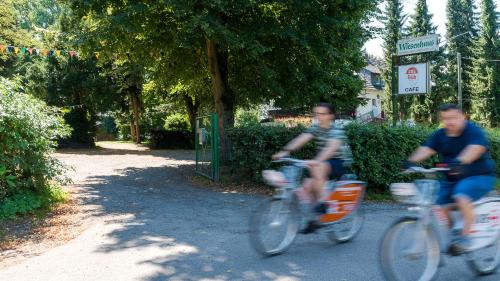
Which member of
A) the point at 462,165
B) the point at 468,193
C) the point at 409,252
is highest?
the point at 462,165

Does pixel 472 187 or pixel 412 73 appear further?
pixel 412 73

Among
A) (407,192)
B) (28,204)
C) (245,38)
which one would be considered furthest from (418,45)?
(28,204)

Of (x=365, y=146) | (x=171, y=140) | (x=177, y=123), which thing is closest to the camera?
(x=365, y=146)

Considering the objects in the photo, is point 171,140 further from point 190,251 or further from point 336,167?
point 336,167

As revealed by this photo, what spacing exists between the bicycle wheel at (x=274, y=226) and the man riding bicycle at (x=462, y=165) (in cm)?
164

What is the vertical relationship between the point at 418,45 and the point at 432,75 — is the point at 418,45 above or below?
below

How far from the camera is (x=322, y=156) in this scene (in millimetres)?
6141

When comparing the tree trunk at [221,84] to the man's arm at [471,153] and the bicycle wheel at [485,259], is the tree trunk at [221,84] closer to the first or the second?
the bicycle wheel at [485,259]

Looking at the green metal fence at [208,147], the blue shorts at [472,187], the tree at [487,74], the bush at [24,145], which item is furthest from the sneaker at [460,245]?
the tree at [487,74]

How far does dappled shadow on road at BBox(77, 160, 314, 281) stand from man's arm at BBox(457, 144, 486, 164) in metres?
2.13

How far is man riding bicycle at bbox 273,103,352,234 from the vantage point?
6133mm

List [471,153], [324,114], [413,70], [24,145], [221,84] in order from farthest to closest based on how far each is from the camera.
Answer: [221,84]
[413,70]
[24,145]
[324,114]
[471,153]

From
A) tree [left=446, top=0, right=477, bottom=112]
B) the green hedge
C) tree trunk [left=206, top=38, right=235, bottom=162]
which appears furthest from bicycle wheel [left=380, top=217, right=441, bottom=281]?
tree [left=446, top=0, right=477, bottom=112]

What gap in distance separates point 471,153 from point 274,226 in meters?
2.44
